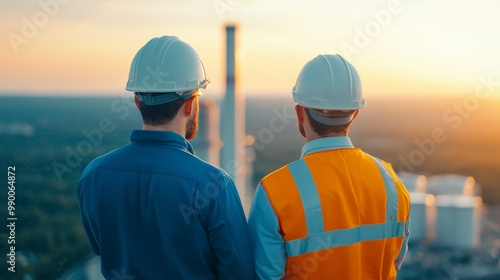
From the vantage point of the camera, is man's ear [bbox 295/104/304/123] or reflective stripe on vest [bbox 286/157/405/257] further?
man's ear [bbox 295/104/304/123]

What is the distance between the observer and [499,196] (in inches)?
955

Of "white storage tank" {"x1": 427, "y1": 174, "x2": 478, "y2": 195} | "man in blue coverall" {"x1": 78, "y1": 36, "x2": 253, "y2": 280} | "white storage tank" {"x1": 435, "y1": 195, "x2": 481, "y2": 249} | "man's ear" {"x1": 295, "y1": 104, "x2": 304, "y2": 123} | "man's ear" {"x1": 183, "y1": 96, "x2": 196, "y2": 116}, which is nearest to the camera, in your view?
"man in blue coverall" {"x1": 78, "y1": 36, "x2": 253, "y2": 280}

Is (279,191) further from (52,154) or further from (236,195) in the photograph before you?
(52,154)

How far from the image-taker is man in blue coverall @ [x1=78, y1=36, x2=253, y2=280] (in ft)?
6.88

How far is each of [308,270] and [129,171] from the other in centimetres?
81

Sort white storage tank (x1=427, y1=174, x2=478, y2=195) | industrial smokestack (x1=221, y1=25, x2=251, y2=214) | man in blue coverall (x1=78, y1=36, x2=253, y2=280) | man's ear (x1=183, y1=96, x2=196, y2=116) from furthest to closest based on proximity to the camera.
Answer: white storage tank (x1=427, y1=174, x2=478, y2=195)
industrial smokestack (x1=221, y1=25, x2=251, y2=214)
man's ear (x1=183, y1=96, x2=196, y2=116)
man in blue coverall (x1=78, y1=36, x2=253, y2=280)

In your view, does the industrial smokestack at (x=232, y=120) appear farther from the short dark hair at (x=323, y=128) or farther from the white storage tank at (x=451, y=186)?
the short dark hair at (x=323, y=128)

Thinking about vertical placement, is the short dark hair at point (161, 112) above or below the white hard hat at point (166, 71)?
below

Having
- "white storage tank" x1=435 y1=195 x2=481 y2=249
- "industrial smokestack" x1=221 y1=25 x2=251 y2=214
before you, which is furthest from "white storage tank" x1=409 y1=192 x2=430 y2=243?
"industrial smokestack" x1=221 y1=25 x2=251 y2=214

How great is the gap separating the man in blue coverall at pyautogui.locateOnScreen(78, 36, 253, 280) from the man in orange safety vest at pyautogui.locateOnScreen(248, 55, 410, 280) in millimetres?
129

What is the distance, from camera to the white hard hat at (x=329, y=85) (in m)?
2.32

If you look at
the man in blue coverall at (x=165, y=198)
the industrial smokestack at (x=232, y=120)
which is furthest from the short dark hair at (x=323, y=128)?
the industrial smokestack at (x=232, y=120)

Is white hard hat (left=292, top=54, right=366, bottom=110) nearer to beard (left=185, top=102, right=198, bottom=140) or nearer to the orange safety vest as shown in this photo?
the orange safety vest

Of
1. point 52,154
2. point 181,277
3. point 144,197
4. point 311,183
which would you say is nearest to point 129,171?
point 144,197
